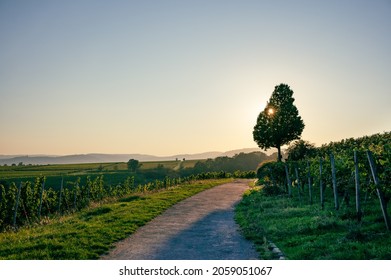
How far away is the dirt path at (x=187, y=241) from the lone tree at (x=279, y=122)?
34911 millimetres

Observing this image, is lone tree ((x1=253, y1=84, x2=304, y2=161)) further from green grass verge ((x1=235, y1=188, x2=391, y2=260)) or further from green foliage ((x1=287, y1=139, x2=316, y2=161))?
green grass verge ((x1=235, y1=188, x2=391, y2=260))

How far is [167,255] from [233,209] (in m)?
10.2

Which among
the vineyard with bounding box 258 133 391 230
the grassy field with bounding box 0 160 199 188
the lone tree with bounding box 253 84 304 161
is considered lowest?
the grassy field with bounding box 0 160 199 188

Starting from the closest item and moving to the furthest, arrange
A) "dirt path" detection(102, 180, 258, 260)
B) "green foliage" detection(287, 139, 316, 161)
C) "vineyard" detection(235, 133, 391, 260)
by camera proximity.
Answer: "vineyard" detection(235, 133, 391, 260) → "dirt path" detection(102, 180, 258, 260) → "green foliage" detection(287, 139, 316, 161)

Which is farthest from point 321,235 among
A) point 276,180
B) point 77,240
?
point 276,180

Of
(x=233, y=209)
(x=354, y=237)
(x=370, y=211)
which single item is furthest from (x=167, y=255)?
(x=233, y=209)

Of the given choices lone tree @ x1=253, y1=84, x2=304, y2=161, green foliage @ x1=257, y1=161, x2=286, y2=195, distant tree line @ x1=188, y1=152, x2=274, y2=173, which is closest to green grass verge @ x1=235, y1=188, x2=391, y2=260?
green foliage @ x1=257, y1=161, x2=286, y2=195

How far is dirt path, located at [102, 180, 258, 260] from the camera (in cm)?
871

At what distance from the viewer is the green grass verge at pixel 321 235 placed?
24.8 feet

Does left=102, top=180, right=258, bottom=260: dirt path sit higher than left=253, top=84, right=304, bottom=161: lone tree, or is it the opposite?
left=253, top=84, right=304, bottom=161: lone tree

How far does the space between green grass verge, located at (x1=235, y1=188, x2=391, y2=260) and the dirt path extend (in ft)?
1.90

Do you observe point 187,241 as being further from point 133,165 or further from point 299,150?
point 133,165

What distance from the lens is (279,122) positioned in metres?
49.0
